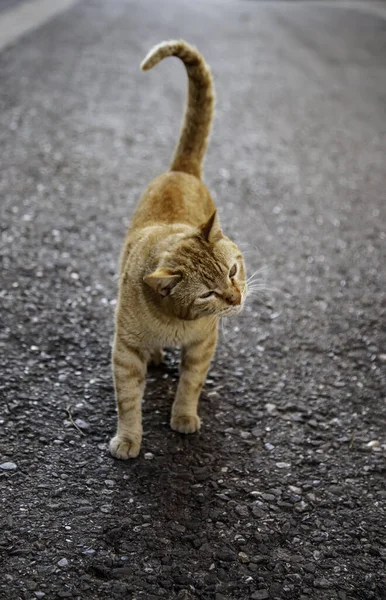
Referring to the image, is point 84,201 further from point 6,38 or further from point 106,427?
point 6,38

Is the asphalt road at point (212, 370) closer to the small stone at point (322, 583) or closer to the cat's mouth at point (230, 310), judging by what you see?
the small stone at point (322, 583)

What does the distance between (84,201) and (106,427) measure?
2.33 metres

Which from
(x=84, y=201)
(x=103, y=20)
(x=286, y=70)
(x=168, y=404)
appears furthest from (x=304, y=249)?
(x=103, y=20)

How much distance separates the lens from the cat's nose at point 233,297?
266cm

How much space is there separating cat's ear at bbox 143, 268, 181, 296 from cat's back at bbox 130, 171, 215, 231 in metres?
0.54

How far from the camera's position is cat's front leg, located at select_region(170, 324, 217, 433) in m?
2.95

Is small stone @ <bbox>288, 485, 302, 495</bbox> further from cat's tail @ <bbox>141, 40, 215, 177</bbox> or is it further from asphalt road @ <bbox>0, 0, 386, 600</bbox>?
cat's tail @ <bbox>141, 40, 215, 177</bbox>

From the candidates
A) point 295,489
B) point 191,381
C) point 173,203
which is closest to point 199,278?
point 191,381

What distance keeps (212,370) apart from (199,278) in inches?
39.8

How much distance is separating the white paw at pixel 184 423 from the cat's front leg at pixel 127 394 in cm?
19

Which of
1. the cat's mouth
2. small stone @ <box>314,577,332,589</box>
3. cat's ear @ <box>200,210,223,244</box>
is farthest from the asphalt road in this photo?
cat's ear @ <box>200,210,223,244</box>

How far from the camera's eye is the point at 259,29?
35.2 feet

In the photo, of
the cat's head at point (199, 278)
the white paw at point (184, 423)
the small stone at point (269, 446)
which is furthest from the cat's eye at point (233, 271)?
the small stone at point (269, 446)

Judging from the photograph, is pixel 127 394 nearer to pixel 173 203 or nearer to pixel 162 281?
pixel 162 281
